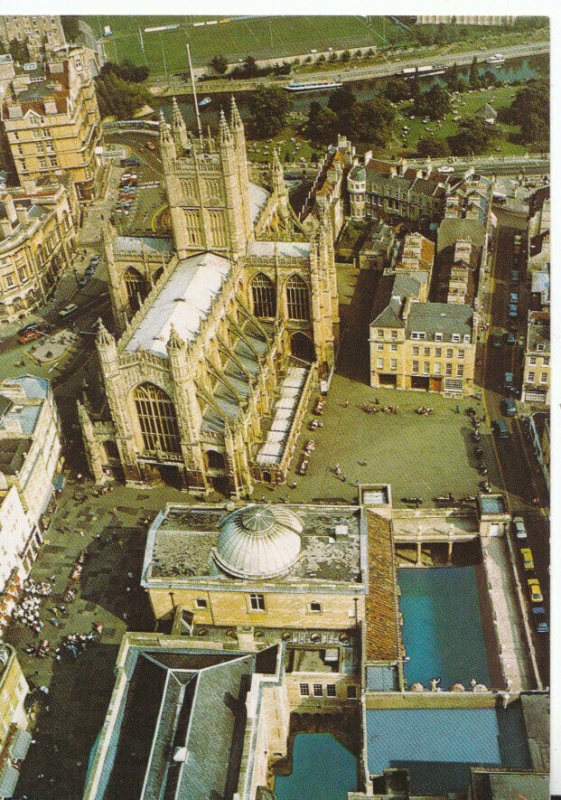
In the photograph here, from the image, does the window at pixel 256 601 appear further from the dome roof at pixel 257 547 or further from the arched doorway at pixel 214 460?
the arched doorway at pixel 214 460

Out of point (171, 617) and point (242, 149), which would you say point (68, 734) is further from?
point (242, 149)

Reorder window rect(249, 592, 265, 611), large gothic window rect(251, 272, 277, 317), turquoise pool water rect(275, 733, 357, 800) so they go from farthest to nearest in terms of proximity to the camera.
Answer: large gothic window rect(251, 272, 277, 317) → window rect(249, 592, 265, 611) → turquoise pool water rect(275, 733, 357, 800)

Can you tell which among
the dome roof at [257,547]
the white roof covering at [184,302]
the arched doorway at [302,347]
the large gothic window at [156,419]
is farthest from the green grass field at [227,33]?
the dome roof at [257,547]

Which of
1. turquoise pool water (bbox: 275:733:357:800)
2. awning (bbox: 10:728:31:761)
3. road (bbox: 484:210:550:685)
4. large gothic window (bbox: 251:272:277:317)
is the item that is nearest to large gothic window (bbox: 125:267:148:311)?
large gothic window (bbox: 251:272:277:317)

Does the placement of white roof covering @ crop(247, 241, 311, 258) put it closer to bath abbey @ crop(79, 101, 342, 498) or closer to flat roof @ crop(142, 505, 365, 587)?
bath abbey @ crop(79, 101, 342, 498)

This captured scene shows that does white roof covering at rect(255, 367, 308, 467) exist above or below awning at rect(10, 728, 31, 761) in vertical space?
above

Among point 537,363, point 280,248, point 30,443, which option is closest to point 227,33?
point 280,248
